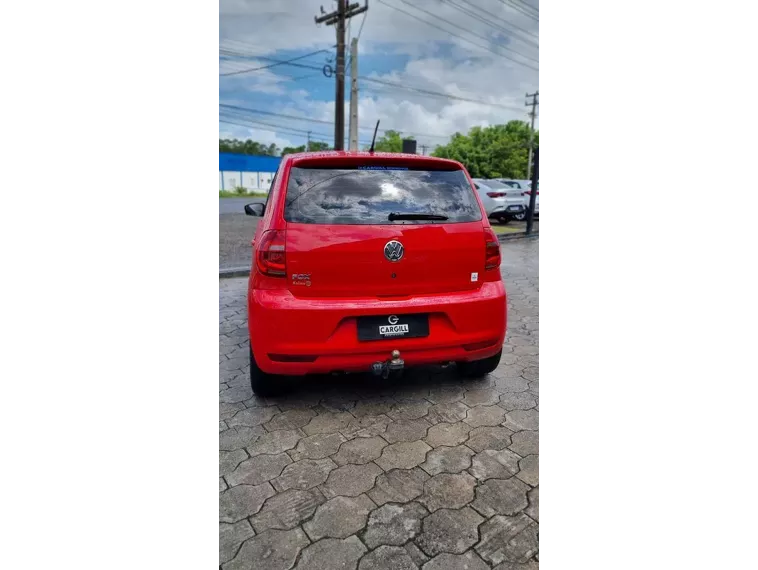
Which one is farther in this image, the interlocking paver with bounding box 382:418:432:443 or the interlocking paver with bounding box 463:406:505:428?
the interlocking paver with bounding box 463:406:505:428

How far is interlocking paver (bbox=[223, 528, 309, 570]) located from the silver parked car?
14039mm

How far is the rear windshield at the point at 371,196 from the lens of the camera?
2570 millimetres

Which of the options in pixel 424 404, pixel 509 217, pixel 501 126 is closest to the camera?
pixel 424 404

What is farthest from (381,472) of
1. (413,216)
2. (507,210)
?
(507,210)

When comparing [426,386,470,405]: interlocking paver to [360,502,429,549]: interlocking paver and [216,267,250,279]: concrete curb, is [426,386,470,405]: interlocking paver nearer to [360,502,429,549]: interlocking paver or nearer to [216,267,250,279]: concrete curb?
[360,502,429,549]: interlocking paver

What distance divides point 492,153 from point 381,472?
46.1 m

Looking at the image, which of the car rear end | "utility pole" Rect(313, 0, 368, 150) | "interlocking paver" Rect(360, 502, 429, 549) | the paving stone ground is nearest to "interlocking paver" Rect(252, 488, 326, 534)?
the paving stone ground

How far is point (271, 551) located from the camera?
1.74 metres

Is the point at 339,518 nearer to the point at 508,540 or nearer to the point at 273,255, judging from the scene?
the point at 508,540

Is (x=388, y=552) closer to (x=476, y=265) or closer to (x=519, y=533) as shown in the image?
(x=519, y=533)

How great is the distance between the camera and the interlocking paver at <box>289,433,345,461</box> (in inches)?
94.0
